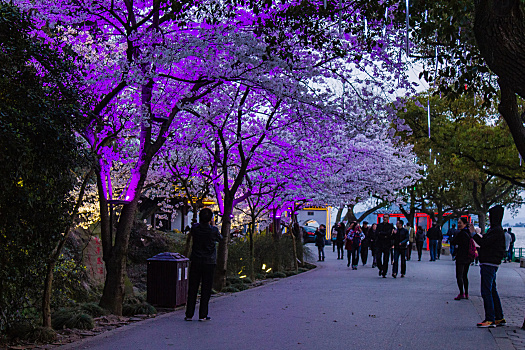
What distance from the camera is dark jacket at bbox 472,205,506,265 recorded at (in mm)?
9938

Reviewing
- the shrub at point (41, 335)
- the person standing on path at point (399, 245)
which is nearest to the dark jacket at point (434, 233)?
the person standing on path at point (399, 245)

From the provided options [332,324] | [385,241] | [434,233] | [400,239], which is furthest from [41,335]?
[434,233]

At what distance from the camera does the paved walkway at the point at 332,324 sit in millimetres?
8203

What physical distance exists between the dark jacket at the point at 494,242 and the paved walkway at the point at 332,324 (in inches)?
42.1

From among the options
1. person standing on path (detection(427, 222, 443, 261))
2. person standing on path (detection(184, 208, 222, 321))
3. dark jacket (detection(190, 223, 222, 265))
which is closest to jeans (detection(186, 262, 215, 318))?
person standing on path (detection(184, 208, 222, 321))

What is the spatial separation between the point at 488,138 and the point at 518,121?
53.6ft

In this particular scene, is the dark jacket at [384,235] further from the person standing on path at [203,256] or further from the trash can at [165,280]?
the person standing on path at [203,256]

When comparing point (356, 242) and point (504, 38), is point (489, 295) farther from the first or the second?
point (356, 242)

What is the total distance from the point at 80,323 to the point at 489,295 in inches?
243

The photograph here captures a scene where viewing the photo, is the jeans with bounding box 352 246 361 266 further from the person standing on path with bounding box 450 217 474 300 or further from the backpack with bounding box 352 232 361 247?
the person standing on path with bounding box 450 217 474 300

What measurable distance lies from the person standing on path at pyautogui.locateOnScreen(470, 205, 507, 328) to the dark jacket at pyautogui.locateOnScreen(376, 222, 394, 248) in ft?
32.5

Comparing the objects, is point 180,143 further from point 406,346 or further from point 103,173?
point 406,346

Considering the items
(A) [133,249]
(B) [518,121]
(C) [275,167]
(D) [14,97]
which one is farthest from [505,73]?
(A) [133,249]

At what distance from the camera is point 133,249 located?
24812 millimetres
